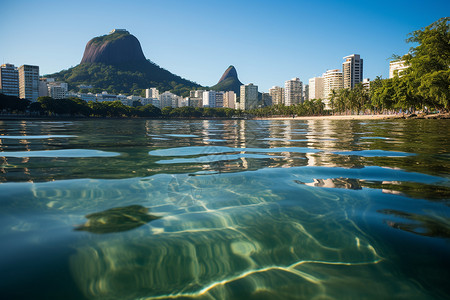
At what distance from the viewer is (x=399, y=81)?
46688mm

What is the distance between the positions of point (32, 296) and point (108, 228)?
833mm

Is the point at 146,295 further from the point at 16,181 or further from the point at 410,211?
the point at 16,181

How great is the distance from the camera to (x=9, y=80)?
147875 millimetres

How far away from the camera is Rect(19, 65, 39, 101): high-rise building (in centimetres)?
14525

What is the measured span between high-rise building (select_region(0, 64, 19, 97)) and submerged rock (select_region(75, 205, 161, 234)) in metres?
182

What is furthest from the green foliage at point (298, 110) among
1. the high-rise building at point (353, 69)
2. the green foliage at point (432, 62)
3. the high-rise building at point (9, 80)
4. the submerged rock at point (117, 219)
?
the submerged rock at point (117, 219)

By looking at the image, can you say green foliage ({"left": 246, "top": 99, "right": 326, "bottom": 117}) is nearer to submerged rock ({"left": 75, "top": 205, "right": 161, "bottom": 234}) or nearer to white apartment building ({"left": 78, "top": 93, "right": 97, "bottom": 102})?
white apartment building ({"left": 78, "top": 93, "right": 97, "bottom": 102})

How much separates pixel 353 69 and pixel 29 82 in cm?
19693

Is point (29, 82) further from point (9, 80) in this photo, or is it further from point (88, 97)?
point (88, 97)

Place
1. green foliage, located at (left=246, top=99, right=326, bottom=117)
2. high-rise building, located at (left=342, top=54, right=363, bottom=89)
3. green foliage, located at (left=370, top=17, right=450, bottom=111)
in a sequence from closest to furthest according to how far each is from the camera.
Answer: green foliage, located at (left=370, top=17, right=450, bottom=111) → green foliage, located at (left=246, top=99, right=326, bottom=117) → high-rise building, located at (left=342, top=54, right=363, bottom=89)

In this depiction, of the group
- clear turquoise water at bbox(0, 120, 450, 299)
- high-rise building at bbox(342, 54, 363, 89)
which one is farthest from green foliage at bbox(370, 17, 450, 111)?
high-rise building at bbox(342, 54, 363, 89)

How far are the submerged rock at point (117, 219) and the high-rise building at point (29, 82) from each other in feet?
576

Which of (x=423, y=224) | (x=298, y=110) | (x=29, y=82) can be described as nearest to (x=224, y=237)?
(x=423, y=224)

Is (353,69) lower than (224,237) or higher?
higher
